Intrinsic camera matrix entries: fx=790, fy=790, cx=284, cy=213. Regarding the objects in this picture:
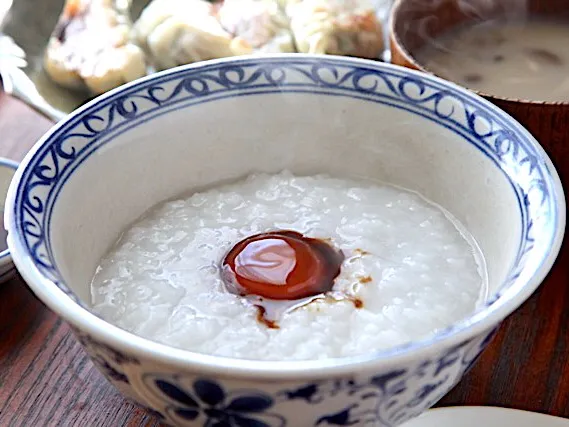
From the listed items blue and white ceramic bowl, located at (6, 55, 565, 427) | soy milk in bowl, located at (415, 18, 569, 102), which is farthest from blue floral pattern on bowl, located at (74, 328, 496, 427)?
soy milk in bowl, located at (415, 18, 569, 102)

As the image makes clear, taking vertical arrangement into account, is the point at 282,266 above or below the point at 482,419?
Result: above

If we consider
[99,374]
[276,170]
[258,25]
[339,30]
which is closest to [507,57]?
[339,30]

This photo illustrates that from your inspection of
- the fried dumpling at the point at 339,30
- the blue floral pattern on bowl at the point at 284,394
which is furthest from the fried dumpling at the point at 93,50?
the blue floral pattern on bowl at the point at 284,394

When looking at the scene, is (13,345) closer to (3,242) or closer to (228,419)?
(3,242)

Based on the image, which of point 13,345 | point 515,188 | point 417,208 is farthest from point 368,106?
point 13,345

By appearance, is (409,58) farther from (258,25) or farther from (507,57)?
(258,25)

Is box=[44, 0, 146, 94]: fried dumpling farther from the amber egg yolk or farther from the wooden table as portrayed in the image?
the amber egg yolk

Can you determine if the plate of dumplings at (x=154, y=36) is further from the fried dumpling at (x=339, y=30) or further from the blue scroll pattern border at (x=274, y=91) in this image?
the blue scroll pattern border at (x=274, y=91)
